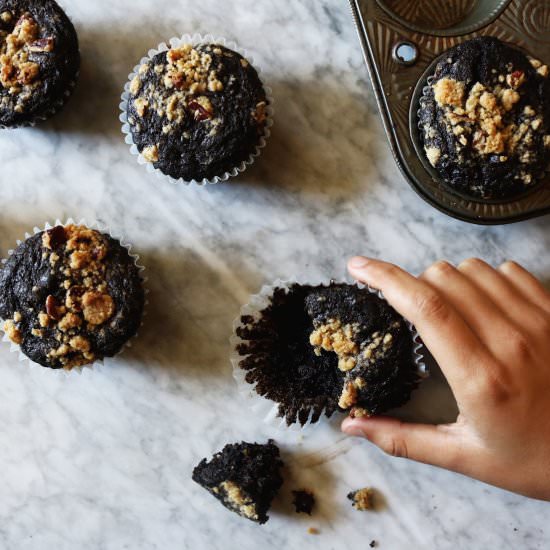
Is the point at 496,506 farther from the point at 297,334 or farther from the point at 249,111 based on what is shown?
the point at 249,111

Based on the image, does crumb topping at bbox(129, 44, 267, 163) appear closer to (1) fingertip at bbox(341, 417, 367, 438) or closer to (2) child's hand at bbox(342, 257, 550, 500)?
(2) child's hand at bbox(342, 257, 550, 500)

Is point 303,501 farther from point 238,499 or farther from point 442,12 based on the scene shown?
point 442,12

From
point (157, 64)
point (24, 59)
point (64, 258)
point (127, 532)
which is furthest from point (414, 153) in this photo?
point (127, 532)

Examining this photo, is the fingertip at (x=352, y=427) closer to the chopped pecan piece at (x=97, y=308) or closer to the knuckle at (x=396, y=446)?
the knuckle at (x=396, y=446)

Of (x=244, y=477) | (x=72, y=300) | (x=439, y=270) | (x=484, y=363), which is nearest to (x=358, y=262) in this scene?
(x=439, y=270)

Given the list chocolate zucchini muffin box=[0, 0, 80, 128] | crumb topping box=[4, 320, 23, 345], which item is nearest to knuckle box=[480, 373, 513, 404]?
crumb topping box=[4, 320, 23, 345]

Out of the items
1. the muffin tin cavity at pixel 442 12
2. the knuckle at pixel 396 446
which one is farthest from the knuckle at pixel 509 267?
the muffin tin cavity at pixel 442 12
